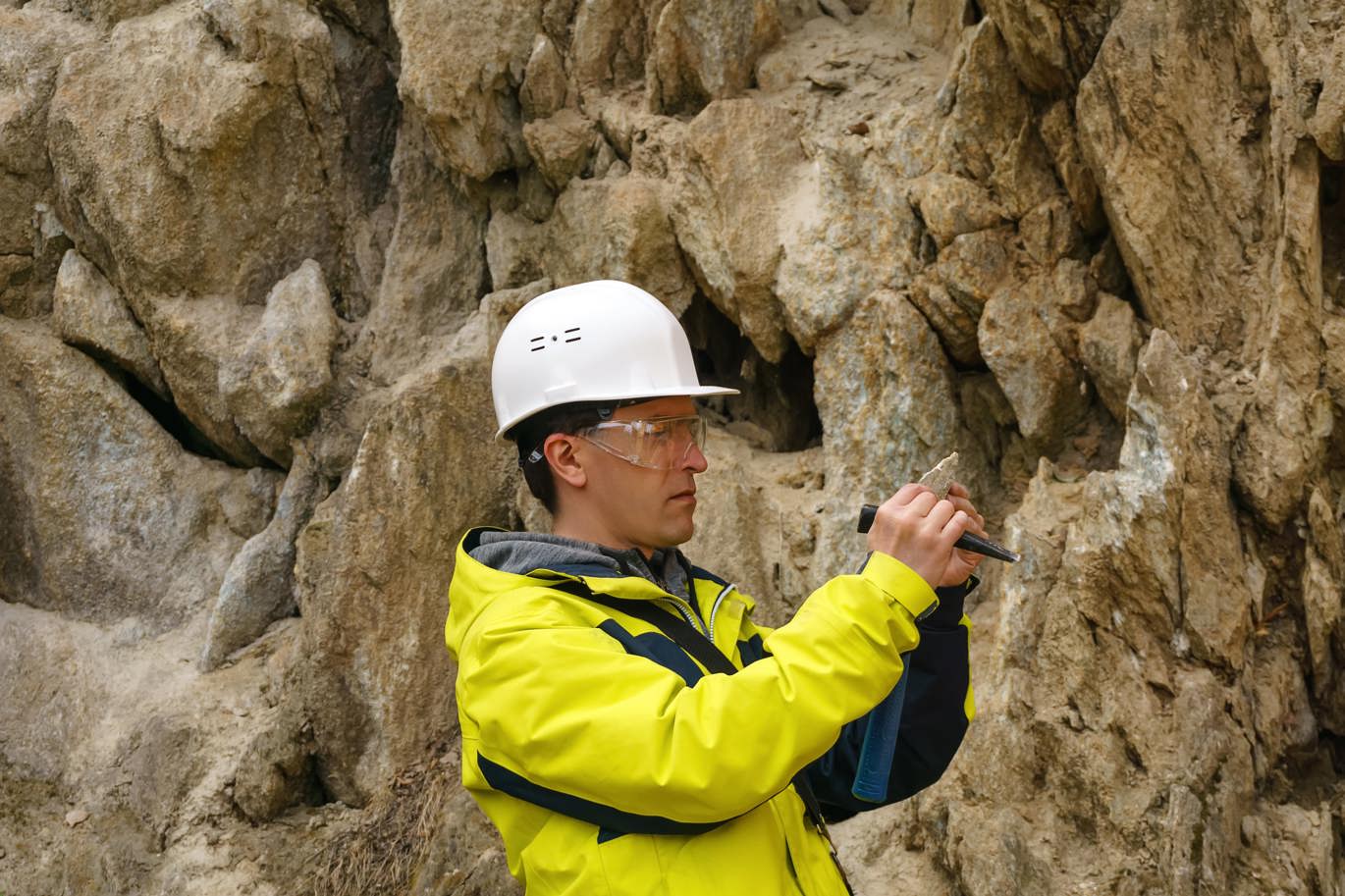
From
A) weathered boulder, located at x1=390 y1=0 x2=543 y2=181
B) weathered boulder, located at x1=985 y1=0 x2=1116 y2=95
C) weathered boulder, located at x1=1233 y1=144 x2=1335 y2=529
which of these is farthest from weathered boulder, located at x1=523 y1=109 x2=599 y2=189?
weathered boulder, located at x1=1233 y1=144 x2=1335 y2=529

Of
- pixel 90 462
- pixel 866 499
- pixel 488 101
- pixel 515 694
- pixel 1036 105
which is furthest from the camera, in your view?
pixel 90 462

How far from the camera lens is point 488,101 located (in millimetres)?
7125

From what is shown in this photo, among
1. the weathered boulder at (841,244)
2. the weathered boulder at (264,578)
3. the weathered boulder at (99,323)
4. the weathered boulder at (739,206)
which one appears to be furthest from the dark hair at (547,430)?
the weathered boulder at (99,323)

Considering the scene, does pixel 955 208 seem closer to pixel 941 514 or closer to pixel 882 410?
pixel 882 410

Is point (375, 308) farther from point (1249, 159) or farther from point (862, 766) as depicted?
point (862, 766)

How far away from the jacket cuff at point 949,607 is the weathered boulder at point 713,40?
15.1ft

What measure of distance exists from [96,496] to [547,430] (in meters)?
6.01

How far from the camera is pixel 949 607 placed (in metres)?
2.64

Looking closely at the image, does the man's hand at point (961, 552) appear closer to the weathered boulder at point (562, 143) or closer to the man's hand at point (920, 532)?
the man's hand at point (920, 532)

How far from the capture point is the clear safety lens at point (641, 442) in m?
2.78

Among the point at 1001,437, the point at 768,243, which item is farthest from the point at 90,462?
the point at 1001,437

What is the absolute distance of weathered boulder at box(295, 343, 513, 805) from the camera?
6.60m

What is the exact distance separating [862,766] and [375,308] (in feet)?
19.2

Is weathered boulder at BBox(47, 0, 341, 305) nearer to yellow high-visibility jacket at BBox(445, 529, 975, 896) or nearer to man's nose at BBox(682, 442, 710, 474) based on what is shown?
man's nose at BBox(682, 442, 710, 474)
